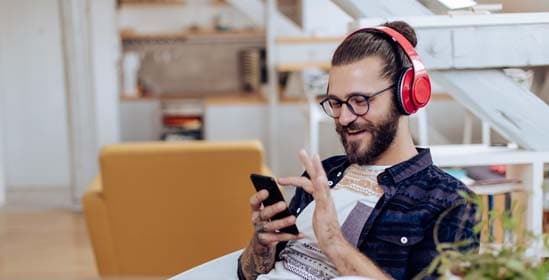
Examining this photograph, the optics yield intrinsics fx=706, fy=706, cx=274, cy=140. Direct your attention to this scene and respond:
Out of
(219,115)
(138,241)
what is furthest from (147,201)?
(219,115)

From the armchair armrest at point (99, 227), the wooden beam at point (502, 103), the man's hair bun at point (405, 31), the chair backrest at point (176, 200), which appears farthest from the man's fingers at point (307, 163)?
the armchair armrest at point (99, 227)

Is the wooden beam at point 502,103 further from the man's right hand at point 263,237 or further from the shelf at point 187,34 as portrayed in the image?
the shelf at point 187,34

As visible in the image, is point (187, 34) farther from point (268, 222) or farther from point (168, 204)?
point (268, 222)

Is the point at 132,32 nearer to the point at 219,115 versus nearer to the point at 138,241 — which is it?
the point at 219,115

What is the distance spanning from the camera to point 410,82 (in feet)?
5.54

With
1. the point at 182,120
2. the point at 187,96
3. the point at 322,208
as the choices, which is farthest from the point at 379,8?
the point at 187,96

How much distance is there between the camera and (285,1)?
7562mm

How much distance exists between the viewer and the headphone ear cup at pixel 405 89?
1.68 metres

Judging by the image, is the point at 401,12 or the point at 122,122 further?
the point at 122,122

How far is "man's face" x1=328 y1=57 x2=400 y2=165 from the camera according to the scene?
169cm

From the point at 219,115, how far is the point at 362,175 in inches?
181

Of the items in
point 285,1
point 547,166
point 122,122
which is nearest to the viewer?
point 547,166

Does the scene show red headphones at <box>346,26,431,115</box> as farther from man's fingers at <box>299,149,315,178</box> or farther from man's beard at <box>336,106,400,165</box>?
man's fingers at <box>299,149,315,178</box>

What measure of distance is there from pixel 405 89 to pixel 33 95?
17.0ft
